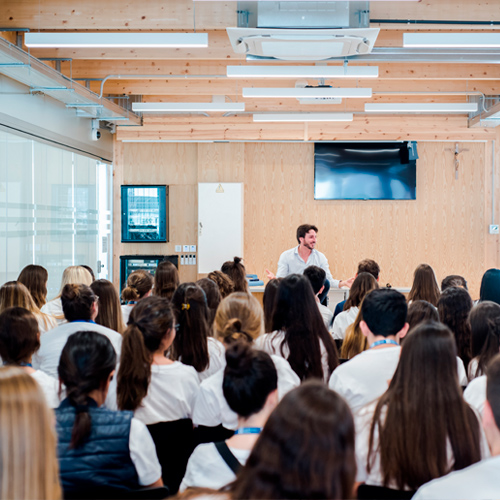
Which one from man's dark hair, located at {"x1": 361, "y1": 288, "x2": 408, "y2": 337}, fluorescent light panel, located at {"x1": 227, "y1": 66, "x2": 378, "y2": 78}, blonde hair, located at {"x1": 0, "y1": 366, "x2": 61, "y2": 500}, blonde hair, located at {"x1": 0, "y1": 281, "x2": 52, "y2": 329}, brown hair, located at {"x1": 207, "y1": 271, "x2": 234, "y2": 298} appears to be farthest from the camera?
fluorescent light panel, located at {"x1": 227, "y1": 66, "x2": 378, "y2": 78}

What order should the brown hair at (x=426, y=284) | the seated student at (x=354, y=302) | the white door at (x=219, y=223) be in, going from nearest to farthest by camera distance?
the seated student at (x=354, y=302) < the brown hair at (x=426, y=284) < the white door at (x=219, y=223)

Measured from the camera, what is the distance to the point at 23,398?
1.26 metres

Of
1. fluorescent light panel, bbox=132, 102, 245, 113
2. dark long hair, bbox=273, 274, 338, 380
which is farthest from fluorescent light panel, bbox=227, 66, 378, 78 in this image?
dark long hair, bbox=273, 274, 338, 380

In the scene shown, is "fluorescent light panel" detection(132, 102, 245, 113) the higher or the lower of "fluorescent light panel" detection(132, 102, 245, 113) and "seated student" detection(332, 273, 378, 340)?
the higher

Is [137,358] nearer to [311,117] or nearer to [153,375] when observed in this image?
[153,375]

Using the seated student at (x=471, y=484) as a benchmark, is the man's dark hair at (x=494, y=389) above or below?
above

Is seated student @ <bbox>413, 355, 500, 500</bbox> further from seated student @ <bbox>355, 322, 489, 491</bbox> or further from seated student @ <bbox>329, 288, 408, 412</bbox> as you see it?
seated student @ <bbox>329, 288, 408, 412</bbox>

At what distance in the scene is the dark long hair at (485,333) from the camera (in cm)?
291

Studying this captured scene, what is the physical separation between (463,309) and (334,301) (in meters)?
4.18

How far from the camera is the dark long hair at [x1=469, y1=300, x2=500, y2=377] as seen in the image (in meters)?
2.91

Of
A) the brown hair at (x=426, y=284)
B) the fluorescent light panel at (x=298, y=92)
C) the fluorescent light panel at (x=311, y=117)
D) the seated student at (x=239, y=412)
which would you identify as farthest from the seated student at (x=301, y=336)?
the fluorescent light panel at (x=311, y=117)

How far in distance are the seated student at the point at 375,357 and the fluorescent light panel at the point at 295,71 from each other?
9.36 ft

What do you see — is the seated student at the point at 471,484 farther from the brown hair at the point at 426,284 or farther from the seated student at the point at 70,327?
the brown hair at the point at 426,284

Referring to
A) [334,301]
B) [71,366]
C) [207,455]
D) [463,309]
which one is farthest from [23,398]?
[334,301]
